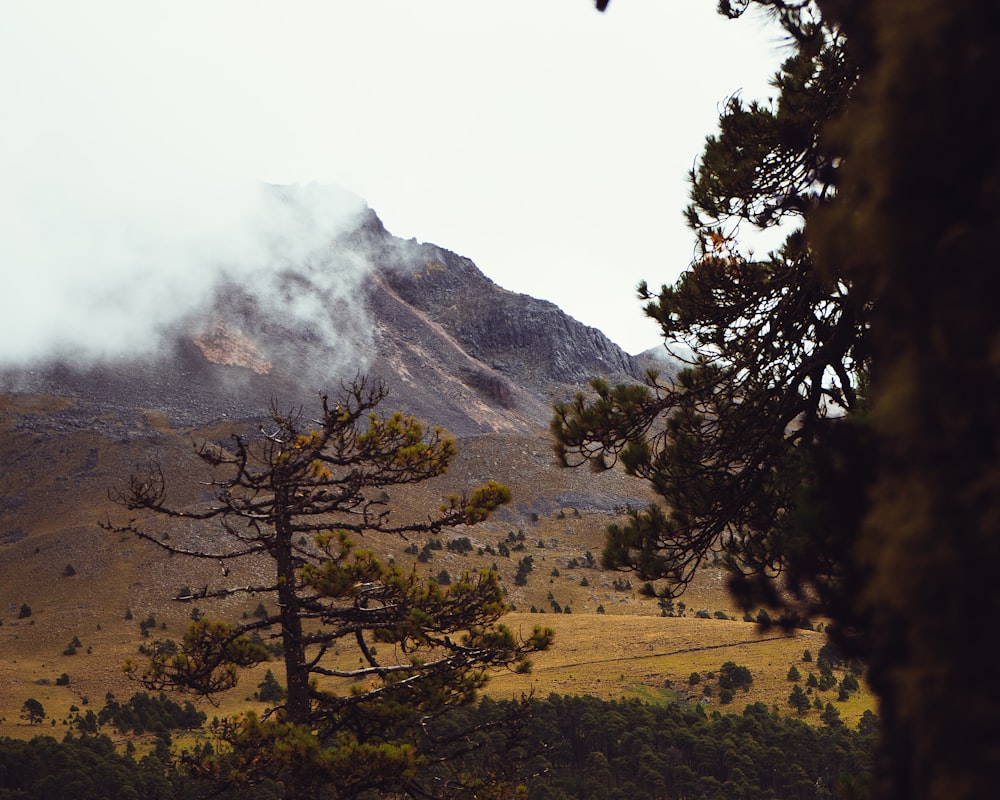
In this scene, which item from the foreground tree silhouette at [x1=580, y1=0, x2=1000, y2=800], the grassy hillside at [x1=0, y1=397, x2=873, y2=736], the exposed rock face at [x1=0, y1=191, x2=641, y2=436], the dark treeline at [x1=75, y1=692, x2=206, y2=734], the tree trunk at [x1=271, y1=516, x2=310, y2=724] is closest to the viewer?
the foreground tree silhouette at [x1=580, y1=0, x2=1000, y2=800]

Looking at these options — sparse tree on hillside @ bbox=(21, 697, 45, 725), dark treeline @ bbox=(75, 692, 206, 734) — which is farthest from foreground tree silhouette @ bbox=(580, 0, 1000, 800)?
sparse tree on hillside @ bbox=(21, 697, 45, 725)

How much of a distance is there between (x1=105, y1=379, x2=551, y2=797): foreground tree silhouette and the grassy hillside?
6829 millimetres

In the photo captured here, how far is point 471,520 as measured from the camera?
10258mm

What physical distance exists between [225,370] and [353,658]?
5678cm

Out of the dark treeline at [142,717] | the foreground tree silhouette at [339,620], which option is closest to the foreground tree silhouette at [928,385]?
the foreground tree silhouette at [339,620]

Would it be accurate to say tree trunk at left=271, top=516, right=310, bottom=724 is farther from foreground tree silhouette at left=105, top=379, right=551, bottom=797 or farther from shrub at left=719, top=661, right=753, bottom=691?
shrub at left=719, top=661, right=753, bottom=691

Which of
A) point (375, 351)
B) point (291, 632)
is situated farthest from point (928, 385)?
point (375, 351)

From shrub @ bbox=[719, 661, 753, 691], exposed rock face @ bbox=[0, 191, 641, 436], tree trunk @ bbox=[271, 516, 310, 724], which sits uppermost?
exposed rock face @ bbox=[0, 191, 641, 436]

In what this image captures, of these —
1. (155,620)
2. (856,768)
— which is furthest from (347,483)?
(155,620)

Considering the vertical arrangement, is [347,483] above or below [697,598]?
above

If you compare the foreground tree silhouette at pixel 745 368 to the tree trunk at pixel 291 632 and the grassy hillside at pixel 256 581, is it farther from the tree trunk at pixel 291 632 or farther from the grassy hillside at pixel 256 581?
the grassy hillside at pixel 256 581

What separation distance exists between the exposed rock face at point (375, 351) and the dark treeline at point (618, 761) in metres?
49.3

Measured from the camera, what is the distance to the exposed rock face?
8544cm

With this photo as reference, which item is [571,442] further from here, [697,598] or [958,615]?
[697,598]
